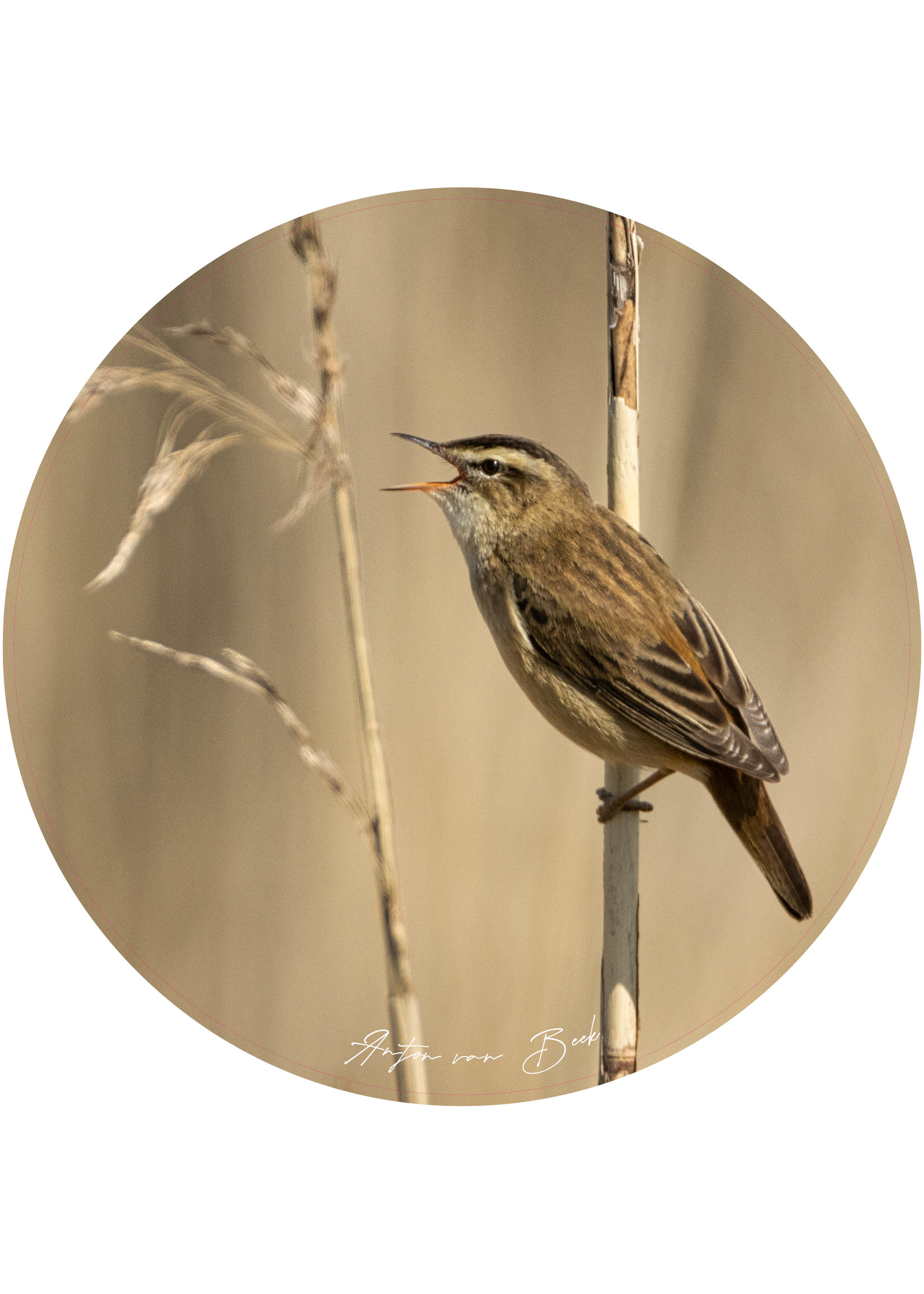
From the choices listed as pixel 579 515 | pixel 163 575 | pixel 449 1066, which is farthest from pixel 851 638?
pixel 163 575

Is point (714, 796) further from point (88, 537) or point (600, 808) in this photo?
point (88, 537)

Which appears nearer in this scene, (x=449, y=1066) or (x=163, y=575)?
(x=163, y=575)

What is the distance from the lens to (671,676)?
1.95 metres

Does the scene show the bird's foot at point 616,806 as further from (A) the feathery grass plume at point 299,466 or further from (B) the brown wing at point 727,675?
(A) the feathery grass plume at point 299,466

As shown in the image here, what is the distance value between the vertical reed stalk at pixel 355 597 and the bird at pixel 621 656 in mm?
136

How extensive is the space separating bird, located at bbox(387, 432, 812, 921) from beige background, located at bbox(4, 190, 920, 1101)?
4 cm

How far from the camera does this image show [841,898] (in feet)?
6.77

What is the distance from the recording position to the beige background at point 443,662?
6.28 feet

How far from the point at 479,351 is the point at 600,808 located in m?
0.91

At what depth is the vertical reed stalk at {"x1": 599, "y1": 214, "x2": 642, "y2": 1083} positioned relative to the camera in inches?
77.6

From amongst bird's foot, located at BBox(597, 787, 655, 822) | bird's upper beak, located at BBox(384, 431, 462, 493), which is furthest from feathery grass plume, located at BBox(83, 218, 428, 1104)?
bird's foot, located at BBox(597, 787, 655, 822)
